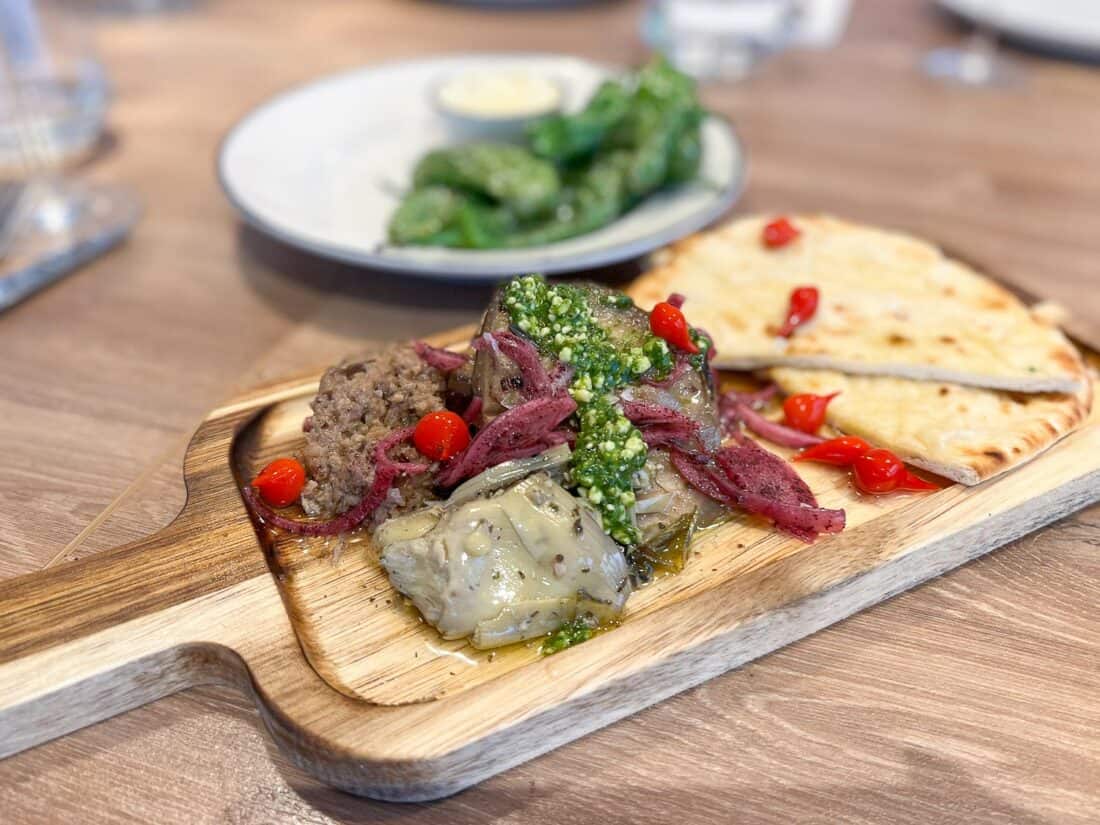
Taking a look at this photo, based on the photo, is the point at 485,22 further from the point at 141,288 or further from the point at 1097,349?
the point at 1097,349

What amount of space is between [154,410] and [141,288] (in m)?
1.19

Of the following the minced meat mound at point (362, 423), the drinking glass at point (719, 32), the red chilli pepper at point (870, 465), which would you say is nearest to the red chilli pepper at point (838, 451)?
the red chilli pepper at point (870, 465)

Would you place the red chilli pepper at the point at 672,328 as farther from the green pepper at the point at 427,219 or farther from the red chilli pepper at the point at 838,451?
the green pepper at the point at 427,219

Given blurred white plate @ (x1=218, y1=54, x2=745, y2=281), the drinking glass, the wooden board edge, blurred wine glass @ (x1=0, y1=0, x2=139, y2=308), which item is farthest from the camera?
the drinking glass

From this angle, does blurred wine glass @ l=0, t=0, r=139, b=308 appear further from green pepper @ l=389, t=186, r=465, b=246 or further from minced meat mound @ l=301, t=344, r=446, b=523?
minced meat mound @ l=301, t=344, r=446, b=523

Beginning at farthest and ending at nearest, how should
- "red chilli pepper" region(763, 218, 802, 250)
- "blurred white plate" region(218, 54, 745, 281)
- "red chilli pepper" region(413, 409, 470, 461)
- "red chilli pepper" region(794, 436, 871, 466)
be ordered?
"red chilli pepper" region(763, 218, 802, 250) < "blurred white plate" region(218, 54, 745, 281) < "red chilli pepper" region(794, 436, 871, 466) < "red chilli pepper" region(413, 409, 470, 461)

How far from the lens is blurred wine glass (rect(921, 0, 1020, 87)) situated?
769 centimetres

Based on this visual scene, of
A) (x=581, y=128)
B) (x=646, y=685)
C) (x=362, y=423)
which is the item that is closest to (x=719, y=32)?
(x=581, y=128)

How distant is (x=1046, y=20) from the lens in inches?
313

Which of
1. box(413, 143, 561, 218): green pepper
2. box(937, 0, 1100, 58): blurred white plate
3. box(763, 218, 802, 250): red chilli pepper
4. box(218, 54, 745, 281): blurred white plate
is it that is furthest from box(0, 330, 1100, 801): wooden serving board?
box(937, 0, 1100, 58): blurred white plate

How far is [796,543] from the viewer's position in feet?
10.2

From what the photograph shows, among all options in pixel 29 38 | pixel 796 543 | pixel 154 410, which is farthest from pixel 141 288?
pixel 796 543

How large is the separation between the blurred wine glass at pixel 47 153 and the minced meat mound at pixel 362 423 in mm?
2472

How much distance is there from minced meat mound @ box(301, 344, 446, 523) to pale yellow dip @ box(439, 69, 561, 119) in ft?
8.91
